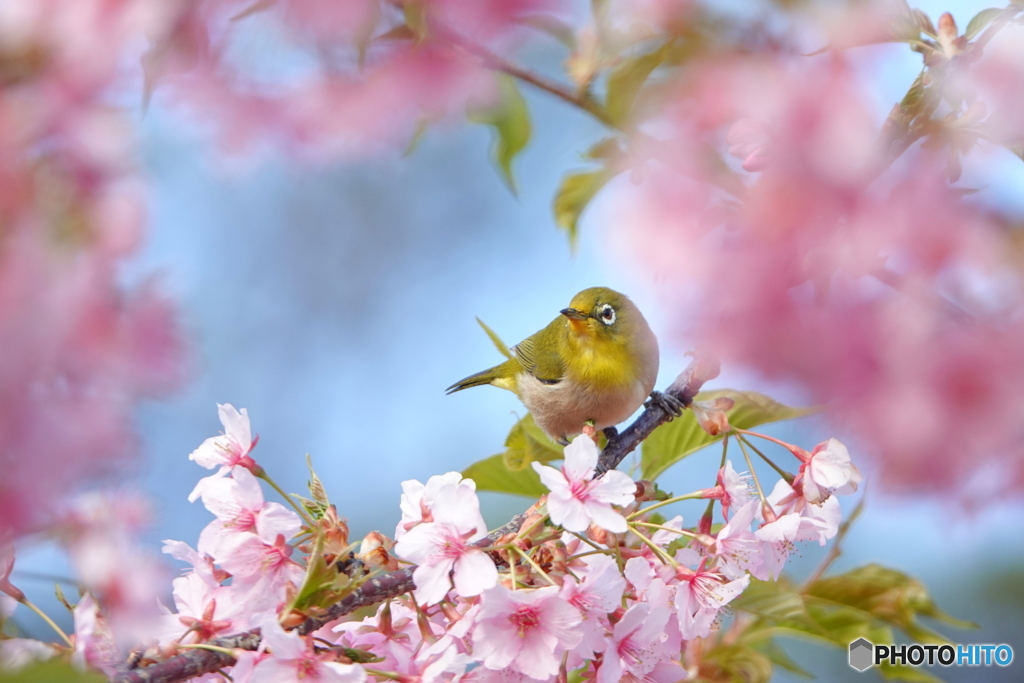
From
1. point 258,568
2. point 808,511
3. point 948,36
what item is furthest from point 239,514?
point 948,36

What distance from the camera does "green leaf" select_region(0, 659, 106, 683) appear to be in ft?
0.82

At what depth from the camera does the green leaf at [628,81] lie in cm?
39

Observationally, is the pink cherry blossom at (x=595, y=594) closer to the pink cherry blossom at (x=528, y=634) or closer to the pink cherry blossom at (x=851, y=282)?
the pink cherry blossom at (x=528, y=634)

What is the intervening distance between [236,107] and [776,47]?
1.13 feet

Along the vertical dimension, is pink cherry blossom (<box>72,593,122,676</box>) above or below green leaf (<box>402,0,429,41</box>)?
below

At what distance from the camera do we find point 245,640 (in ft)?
1.43

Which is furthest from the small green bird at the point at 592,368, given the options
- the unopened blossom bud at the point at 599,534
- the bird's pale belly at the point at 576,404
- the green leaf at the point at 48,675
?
the green leaf at the point at 48,675

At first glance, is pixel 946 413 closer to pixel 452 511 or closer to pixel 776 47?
pixel 776 47

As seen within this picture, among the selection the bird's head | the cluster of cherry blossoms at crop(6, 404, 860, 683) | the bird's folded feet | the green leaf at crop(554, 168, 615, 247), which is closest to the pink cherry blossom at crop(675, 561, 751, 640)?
the cluster of cherry blossoms at crop(6, 404, 860, 683)

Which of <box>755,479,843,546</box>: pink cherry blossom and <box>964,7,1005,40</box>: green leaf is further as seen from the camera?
<box>755,479,843,546</box>: pink cherry blossom

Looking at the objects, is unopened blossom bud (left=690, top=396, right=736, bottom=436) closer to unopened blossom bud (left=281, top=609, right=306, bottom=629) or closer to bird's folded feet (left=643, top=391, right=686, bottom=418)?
bird's folded feet (left=643, top=391, right=686, bottom=418)

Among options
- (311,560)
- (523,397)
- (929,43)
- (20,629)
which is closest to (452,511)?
(311,560)

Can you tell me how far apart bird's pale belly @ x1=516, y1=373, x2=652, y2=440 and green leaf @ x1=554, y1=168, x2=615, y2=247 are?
23 cm

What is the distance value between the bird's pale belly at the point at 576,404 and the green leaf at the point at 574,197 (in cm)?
23
